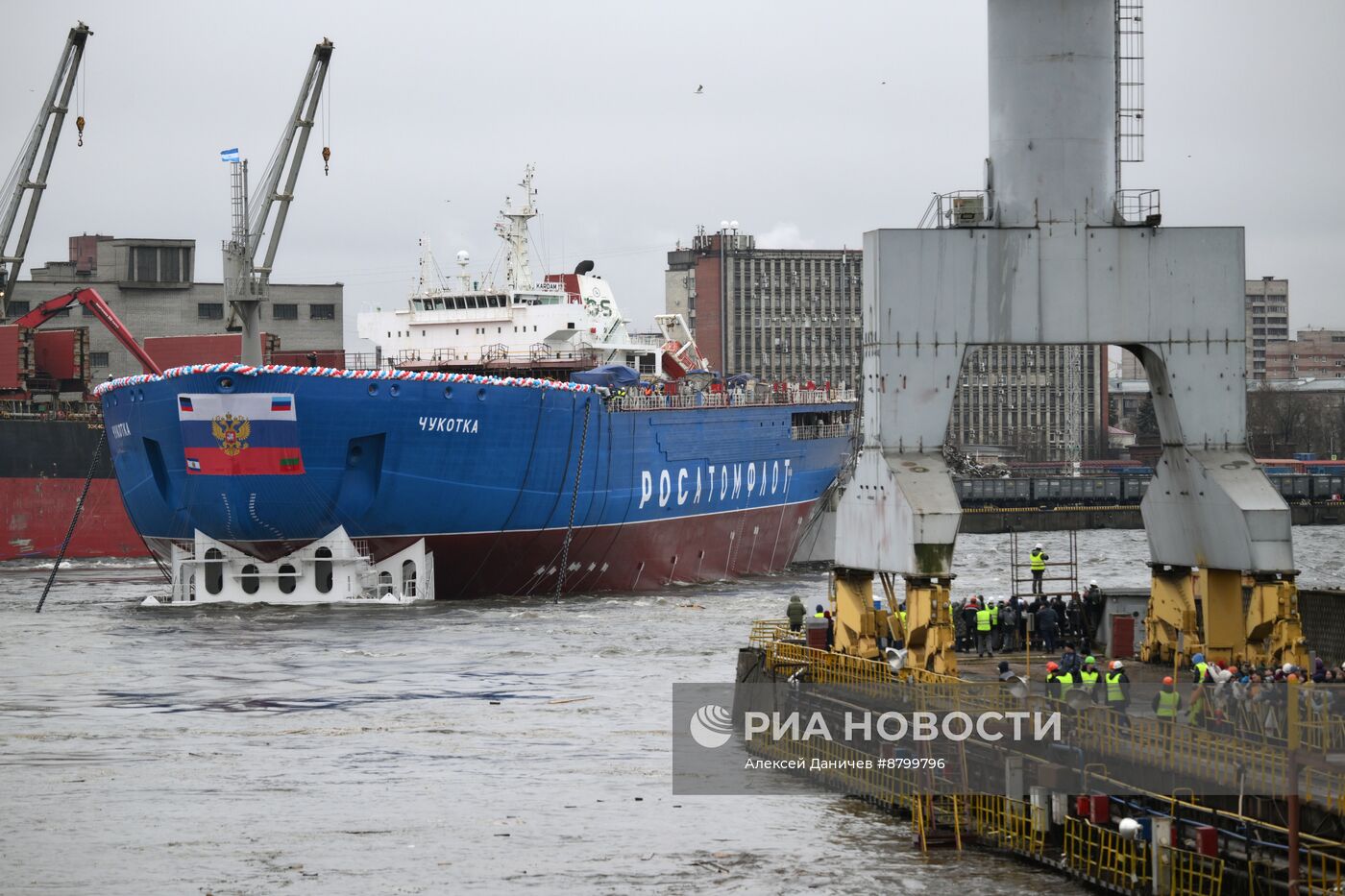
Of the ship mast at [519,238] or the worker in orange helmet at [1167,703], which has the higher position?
the ship mast at [519,238]

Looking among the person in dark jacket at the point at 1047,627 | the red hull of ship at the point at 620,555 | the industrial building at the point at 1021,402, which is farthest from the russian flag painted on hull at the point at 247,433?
the industrial building at the point at 1021,402

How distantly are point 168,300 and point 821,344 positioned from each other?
179ft

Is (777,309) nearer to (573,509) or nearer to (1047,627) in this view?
(573,509)

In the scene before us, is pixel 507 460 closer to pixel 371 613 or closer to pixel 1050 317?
pixel 371 613

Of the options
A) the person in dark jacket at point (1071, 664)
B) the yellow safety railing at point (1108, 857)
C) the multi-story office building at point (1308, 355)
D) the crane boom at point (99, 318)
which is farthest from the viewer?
the multi-story office building at point (1308, 355)

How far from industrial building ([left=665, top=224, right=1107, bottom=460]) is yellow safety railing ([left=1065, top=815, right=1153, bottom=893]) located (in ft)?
320

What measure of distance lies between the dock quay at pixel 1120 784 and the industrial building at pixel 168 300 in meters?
55.3

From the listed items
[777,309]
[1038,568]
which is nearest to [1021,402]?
[777,309]

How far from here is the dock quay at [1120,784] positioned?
42.3 ft

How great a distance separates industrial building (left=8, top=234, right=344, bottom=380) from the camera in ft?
230

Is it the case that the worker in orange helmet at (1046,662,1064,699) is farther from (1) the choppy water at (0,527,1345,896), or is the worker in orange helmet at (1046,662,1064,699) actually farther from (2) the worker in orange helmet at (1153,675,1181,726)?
(1) the choppy water at (0,527,1345,896)

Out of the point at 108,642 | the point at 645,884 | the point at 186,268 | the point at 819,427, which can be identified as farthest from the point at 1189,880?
the point at 186,268

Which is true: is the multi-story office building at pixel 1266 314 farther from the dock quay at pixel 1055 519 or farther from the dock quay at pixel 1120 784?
the dock quay at pixel 1120 784

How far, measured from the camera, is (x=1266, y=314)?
189000mm
